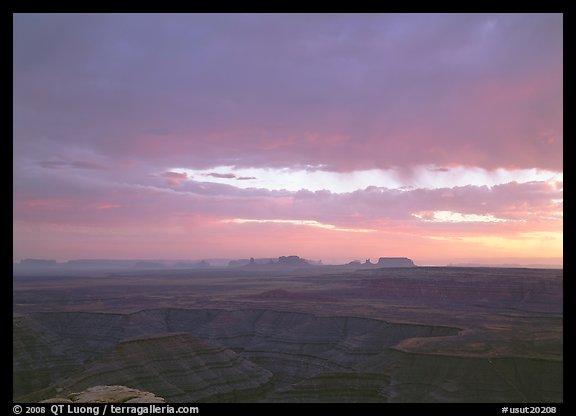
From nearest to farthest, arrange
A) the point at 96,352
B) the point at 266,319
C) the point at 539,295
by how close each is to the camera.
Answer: the point at 96,352 → the point at 266,319 → the point at 539,295

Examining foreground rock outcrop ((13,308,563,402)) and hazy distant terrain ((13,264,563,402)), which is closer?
foreground rock outcrop ((13,308,563,402))

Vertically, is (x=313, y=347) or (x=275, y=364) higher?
(x=313, y=347)

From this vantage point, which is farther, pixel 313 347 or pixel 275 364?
pixel 313 347

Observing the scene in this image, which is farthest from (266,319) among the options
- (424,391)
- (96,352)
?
(424,391)

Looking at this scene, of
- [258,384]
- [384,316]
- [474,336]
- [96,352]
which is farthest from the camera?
[384,316]

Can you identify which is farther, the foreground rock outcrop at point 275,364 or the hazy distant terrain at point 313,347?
the hazy distant terrain at point 313,347

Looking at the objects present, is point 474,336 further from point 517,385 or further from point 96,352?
point 96,352
